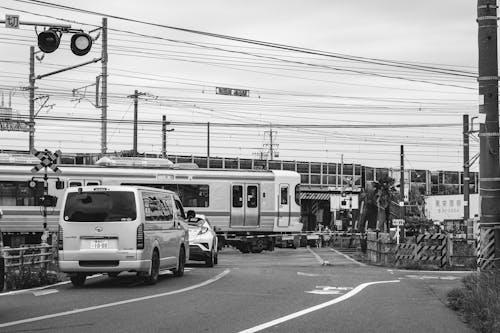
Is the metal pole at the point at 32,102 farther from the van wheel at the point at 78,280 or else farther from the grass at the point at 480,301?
the grass at the point at 480,301

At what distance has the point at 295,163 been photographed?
83688 mm

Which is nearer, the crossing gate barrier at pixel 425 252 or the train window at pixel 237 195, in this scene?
the crossing gate barrier at pixel 425 252

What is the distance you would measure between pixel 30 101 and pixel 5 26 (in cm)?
1966

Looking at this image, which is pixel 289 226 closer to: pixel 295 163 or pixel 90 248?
pixel 90 248

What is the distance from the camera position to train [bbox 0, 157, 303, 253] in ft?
101

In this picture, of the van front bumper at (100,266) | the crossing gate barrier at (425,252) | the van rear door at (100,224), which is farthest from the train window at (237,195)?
the van front bumper at (100,266)

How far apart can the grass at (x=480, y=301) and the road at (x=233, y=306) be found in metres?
0.23

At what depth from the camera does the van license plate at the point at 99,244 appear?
1434 cm

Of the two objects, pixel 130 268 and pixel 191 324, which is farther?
pixel 130 268

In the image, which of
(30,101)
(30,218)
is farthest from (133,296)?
(30,101)

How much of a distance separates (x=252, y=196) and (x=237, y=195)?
2.56 ft

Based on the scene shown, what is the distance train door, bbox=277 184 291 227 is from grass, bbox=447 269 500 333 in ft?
71.0

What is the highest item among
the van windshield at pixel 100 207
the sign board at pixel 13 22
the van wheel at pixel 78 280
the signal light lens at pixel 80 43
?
the sign board at pixel 13 22

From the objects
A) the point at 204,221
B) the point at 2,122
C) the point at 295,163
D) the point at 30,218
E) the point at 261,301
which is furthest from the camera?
the point at 295,163
